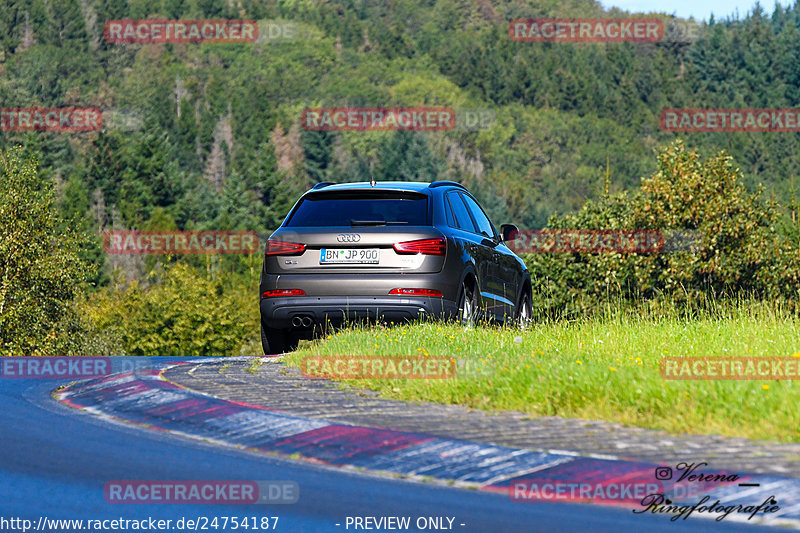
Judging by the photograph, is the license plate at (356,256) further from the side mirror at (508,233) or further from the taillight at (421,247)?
the side mirror at (508,233)

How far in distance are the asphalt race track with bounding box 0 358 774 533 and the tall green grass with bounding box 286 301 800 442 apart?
207cm

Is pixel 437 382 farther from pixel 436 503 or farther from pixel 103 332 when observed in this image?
pixel 103 332

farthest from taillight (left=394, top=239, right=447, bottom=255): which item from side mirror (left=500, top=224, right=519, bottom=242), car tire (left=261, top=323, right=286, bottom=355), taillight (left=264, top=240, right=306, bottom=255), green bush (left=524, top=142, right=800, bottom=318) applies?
green bush (left=524, top=142, right=800, bottom=318)

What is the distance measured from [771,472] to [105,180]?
451ft

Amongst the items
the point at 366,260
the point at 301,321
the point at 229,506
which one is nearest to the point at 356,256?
the point at 366,260

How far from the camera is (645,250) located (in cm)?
4650

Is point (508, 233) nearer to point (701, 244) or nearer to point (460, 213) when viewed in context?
point (460, 213)

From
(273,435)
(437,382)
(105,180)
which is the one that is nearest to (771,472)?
(273,435)

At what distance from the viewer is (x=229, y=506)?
5801 mm

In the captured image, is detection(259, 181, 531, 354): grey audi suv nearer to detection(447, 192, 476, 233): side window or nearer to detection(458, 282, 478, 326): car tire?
detection(458, 282, 478, 326): car tire

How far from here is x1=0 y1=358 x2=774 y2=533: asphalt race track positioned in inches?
213

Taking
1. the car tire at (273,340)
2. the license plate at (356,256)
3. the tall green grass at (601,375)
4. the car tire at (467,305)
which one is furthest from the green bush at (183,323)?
the tall green grass at (601,375)

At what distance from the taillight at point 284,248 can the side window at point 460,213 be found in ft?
6.47

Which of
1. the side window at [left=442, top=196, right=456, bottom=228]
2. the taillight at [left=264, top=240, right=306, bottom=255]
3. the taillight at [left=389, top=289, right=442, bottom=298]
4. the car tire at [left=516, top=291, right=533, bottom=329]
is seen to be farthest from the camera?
the car tire at [left=516, top=291, right=533, bottom=329]
